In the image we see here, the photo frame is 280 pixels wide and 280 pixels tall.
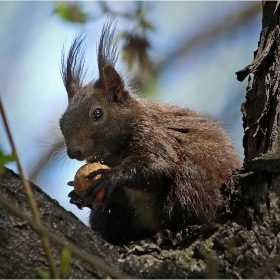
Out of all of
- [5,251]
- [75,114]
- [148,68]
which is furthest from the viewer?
[148,68]

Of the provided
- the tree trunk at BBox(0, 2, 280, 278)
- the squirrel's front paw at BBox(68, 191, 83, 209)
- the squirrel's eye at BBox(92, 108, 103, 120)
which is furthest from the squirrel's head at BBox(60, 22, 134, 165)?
the tree trunk at BBox(0, 2, 280, 278)

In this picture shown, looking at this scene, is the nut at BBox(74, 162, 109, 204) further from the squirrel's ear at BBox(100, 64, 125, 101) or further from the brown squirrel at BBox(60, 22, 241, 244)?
the squirrel's ear at BBox(100, 64, 125, 101)

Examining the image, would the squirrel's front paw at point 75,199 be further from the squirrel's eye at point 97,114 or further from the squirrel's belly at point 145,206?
the squirrel's eye at point 97,114

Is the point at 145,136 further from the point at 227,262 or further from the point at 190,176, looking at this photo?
the point at 227,262

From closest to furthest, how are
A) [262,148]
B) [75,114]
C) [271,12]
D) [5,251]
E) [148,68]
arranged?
[5,251]
[262,148]
[271,12]
[75,114]
[148,68]

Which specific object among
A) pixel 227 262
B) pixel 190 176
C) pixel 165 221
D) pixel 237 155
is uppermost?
pixel 237 155

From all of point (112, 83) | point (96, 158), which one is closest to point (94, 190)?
point (96, 158)

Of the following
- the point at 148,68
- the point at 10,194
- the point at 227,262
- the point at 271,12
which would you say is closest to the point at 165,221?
the point at 227,262
